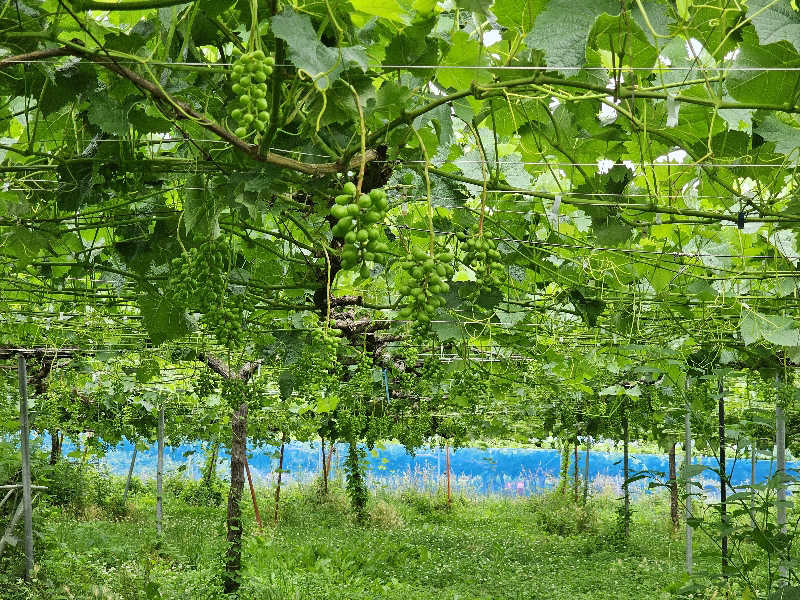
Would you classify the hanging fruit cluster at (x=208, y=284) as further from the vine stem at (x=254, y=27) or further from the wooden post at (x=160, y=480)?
the wooden post at (x=160, y=480)

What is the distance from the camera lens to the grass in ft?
25.6

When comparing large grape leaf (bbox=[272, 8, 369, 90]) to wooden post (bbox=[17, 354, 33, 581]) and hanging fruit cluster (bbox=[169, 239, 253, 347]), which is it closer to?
hanging fruit cluster (bbox=[169, 239, 253, 347])

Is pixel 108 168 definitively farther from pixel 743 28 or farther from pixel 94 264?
pixel 743 28

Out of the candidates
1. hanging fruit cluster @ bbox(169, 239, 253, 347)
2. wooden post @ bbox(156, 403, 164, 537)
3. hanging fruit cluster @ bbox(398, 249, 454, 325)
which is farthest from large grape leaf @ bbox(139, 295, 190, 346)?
wooden post @ bbox(156, 403, 164, 537)

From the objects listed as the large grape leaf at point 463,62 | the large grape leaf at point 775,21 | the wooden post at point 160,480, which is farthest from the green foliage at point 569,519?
the large grape leaf at point 775,21

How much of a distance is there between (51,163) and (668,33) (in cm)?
190

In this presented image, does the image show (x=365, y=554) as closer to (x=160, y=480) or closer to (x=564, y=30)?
(x=160, y=480)

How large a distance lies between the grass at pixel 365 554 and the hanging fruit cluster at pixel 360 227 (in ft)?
20.5

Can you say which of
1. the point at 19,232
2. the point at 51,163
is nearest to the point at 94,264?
the point at 19,232

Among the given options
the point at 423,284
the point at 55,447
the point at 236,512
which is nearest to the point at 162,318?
the point at 423,284

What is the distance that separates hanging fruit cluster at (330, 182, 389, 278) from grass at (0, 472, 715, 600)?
246 inches

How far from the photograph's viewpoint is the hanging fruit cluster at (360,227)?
126 cm

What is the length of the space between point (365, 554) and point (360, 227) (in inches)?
386

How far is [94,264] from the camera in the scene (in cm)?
338
